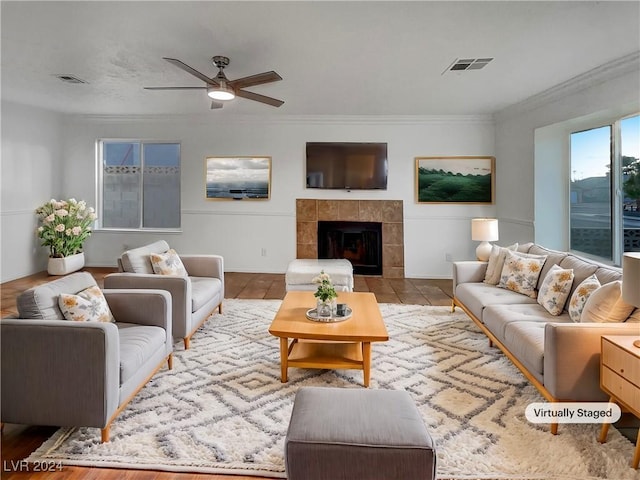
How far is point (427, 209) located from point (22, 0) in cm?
549

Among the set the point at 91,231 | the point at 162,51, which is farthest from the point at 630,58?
the point at 91,231

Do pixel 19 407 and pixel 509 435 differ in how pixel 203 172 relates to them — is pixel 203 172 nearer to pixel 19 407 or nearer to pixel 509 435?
pixel 19 407

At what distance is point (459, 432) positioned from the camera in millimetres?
2121

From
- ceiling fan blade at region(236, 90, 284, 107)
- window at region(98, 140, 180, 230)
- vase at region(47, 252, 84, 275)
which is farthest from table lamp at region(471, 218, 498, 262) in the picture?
vase at region(47, 252, 84, 275)

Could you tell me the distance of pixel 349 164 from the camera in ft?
20.8

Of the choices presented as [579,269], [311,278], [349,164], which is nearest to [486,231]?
[579,269]

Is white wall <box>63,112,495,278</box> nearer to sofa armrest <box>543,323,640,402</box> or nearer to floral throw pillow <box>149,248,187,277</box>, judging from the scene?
floral throw pillow <box>149,248,187,277</box>

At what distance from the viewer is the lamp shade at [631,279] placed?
75.5 inches

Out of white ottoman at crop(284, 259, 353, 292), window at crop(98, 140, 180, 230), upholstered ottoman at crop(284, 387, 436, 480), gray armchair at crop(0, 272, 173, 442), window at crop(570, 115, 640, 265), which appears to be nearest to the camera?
upholstered ottoman at crop(284, 387, 436, 480)

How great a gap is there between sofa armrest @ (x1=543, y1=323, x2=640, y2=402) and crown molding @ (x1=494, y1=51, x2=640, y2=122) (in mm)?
2792

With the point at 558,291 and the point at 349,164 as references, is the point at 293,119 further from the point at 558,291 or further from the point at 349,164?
the point at 558,291

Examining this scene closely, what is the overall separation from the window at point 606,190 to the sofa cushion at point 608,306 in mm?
2378

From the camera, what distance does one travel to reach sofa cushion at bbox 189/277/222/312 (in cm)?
341

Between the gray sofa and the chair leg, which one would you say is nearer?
the chair leg
